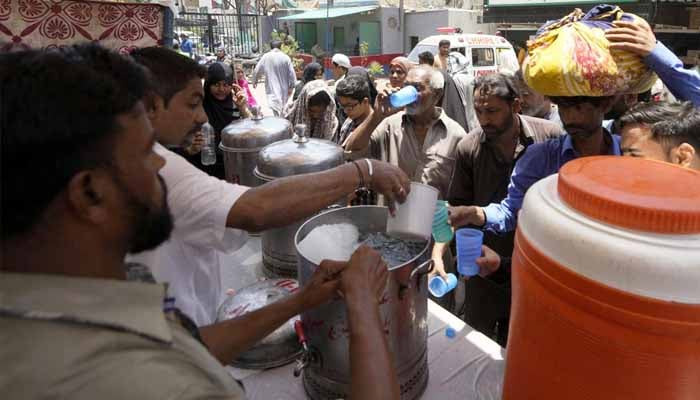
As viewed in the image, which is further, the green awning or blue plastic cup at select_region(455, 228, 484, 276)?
the green awning

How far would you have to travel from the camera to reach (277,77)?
7.25 metres

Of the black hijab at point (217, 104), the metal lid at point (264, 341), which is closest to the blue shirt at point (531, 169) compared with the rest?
the metal lid at point (264, 341)

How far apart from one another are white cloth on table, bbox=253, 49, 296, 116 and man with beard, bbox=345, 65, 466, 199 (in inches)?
166

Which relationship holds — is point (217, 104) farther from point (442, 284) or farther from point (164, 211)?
point (164, 211)

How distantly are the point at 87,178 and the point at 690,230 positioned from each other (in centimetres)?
92

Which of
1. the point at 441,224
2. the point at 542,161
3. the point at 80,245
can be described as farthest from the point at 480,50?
the point at 80,245

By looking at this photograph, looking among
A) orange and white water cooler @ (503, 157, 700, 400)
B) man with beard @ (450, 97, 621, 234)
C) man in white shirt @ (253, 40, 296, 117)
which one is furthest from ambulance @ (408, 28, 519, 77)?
orange and white water cooler @ (503, 157, 700, 400)

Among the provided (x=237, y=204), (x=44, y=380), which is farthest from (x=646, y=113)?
(x=44, y=380)

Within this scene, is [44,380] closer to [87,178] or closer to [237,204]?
[87,178]

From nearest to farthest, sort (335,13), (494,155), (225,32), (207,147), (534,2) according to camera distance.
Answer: (494,155) < (207,147) < (534,2) < (225,32) < (335,13)

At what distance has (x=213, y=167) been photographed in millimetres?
3902

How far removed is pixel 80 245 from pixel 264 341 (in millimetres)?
881

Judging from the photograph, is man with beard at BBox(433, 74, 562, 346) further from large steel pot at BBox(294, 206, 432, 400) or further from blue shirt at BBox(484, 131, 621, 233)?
large steel pot at BBox(294, 206, 432, 400)

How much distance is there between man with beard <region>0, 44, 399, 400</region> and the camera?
1.88 ft
